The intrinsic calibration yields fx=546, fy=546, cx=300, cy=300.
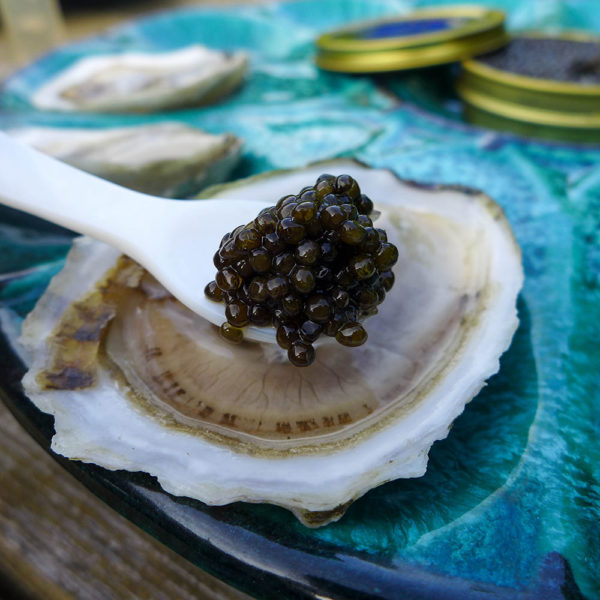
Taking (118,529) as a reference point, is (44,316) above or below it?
above

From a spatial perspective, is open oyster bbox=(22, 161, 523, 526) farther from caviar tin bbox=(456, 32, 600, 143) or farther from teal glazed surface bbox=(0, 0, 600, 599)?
caviar tin bbox=(456, 32, 600, 143)

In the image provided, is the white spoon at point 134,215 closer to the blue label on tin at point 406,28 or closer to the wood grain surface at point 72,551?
the wood grain surface at point 72,551

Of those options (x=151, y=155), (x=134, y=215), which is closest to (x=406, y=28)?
(x=151, y=155)

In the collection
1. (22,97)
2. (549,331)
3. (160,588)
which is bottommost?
(160,588)

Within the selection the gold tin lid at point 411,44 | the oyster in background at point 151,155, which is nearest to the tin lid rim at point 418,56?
the gold tin lid at point 411,44

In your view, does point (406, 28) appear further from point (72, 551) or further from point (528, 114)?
point (72, 551)

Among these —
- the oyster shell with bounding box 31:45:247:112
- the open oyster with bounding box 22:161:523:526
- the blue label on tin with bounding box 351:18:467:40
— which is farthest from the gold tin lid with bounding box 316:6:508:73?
the open oyster with bounding box 22:161:523:526

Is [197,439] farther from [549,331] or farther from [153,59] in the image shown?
[153,59]

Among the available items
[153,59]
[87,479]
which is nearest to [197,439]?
[87,479]
